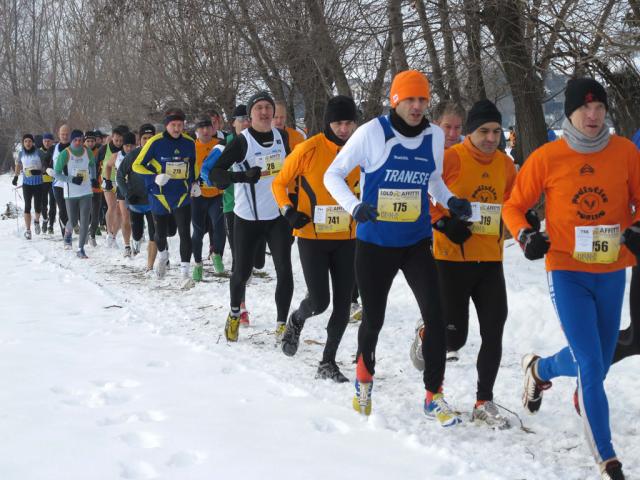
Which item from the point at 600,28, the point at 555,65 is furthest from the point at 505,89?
the point at 600,28

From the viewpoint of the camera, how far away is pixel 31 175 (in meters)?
15.5

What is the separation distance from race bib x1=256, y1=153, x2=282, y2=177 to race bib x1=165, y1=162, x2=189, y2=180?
285 cm

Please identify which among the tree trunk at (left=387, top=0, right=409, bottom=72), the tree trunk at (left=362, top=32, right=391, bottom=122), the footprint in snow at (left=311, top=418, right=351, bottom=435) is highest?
the tree trunk at (left=387, top=0, right=409, bottom=72)

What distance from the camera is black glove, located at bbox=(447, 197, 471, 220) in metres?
4.37

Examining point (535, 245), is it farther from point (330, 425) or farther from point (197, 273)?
point (197, 273)

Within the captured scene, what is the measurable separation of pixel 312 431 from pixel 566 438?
1365 mm

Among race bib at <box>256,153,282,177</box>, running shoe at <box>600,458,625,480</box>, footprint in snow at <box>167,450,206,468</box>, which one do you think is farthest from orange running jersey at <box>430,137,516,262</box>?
race bib at <box>256,153,282,177</box>

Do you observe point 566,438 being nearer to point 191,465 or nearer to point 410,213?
point 410,213

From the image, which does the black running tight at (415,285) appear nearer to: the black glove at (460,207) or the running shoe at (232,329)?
the black glove at (460,207)

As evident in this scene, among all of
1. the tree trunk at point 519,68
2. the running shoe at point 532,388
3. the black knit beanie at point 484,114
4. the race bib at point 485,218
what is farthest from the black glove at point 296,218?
the tree trunk at point 519,68

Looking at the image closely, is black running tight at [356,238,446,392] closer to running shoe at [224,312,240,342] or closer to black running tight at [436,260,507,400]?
black running tight at [436,260,507,400]

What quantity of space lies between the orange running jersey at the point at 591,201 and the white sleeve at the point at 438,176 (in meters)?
0.67

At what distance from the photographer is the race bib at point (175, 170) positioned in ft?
30.3

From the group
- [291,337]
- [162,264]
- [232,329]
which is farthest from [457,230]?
[162,264]
